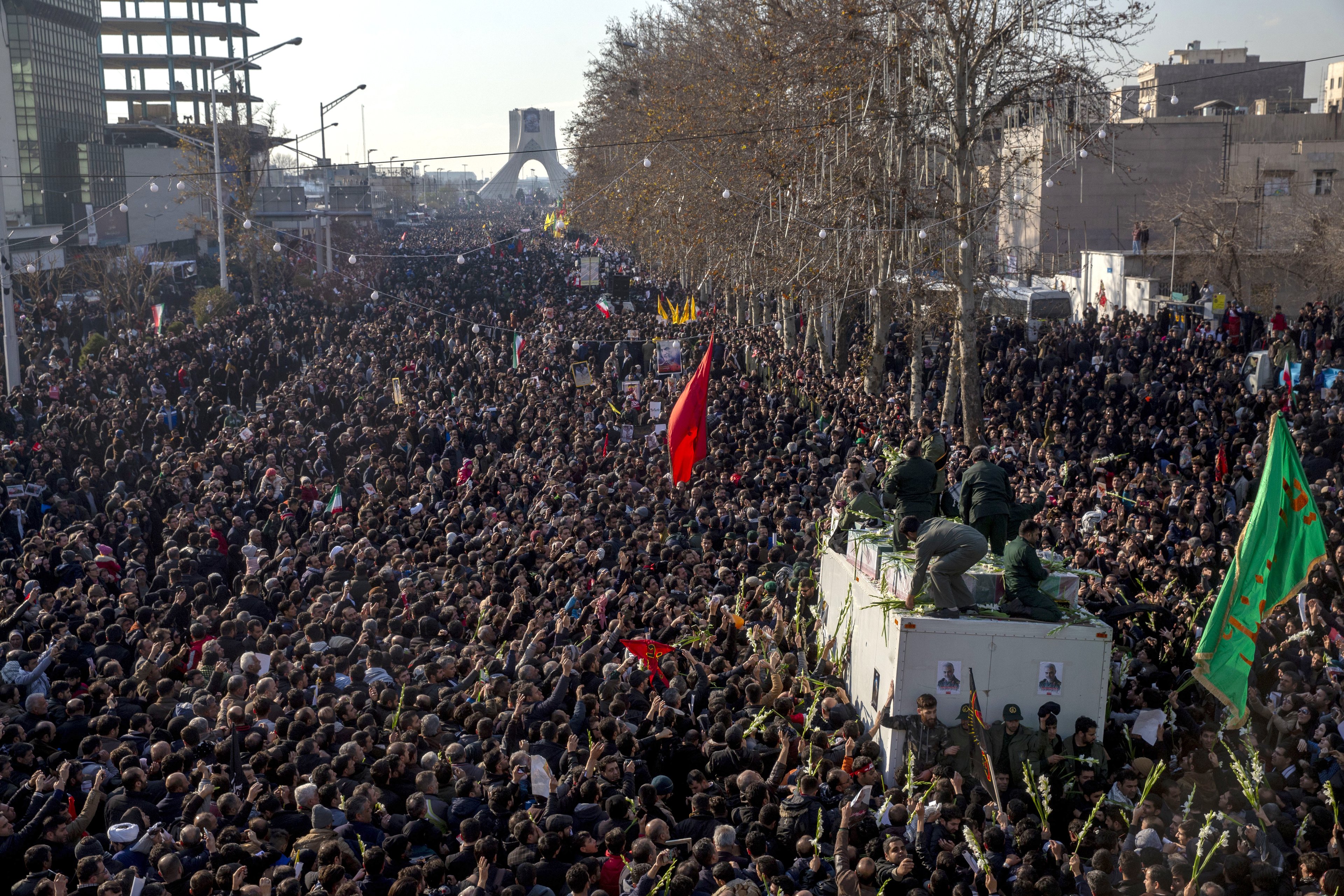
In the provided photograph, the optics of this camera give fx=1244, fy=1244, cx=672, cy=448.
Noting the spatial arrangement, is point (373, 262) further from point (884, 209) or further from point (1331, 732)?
point (1331, 732)

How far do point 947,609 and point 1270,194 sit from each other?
4196 centimetres

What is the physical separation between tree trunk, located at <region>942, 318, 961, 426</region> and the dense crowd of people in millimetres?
290

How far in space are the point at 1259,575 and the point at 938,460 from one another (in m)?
3.05

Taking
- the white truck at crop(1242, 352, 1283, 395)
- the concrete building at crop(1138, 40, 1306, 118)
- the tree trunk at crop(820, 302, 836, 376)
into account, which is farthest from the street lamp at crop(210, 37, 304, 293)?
the concrete building at crop(1138, 40, 1306, 118)

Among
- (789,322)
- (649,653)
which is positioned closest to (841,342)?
(789,322)

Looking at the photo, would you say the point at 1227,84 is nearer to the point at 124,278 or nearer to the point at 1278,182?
the point at 1278,182

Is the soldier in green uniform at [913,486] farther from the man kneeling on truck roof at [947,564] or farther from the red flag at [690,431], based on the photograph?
the red flag at [690,431]

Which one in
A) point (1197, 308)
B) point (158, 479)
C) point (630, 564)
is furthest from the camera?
point (1197, 308)

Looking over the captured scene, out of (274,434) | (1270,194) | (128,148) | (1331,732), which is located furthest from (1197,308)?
(128,148)

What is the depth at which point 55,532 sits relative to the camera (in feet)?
44.3

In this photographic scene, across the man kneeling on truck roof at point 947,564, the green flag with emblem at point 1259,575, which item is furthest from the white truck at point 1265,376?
the man kneeling on truck roof at point 947,564

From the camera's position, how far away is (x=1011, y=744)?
8.05 metres

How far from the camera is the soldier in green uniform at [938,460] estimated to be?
32.6 ft

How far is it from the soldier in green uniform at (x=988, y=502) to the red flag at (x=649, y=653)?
250 cm
